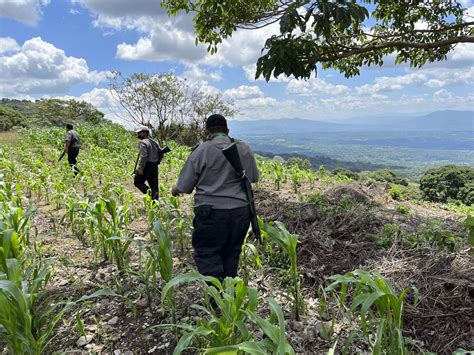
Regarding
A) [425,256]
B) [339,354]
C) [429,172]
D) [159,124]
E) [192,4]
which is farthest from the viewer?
[159,124]

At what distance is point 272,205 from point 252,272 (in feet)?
7.39

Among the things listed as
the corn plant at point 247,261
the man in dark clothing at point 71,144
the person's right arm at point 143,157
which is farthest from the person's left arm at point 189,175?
the man in dark clothing at point 71,144

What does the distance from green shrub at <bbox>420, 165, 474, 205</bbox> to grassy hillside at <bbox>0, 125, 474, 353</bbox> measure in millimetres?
12617

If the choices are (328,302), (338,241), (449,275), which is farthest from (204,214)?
(449,275)

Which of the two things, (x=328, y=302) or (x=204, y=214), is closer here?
(x=204, y=214)

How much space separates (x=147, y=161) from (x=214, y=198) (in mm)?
3521

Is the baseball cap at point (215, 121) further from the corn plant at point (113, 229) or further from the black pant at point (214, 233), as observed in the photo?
the corn plant at point (113, 229)

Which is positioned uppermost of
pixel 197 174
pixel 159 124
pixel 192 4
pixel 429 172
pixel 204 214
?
pixel 192 4

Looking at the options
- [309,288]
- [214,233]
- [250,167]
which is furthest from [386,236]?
[214,233]

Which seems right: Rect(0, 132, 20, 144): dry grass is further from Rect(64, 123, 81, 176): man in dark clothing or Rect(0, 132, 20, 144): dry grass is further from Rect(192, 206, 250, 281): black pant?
Rect(192, 206, 250, 281): black pant

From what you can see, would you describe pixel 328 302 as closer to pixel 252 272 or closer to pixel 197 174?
pixel 252 272

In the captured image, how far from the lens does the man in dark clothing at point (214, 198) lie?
9.46 ft

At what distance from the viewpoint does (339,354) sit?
8.01ft

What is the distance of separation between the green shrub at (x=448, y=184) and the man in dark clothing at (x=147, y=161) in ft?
45.1
